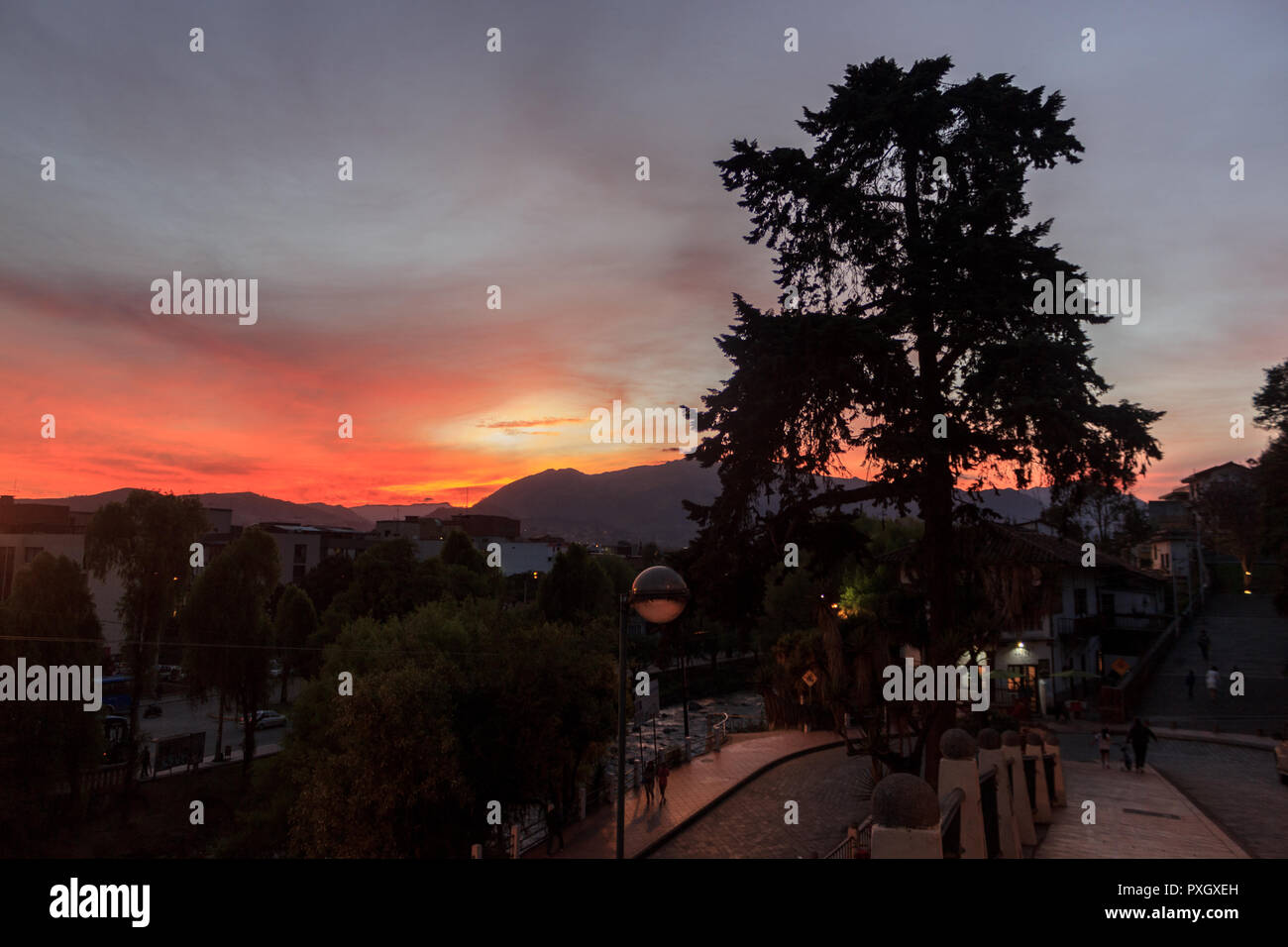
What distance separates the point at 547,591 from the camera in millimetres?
66188

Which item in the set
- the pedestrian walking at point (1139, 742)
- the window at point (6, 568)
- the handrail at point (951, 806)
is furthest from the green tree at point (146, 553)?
the pedestrian walking at point (1139, 742)

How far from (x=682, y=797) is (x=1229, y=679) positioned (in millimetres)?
31312

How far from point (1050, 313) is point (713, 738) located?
75.1ft

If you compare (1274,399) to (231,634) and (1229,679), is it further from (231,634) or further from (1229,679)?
(231,634)

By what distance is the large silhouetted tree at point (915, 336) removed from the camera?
1437 centimetres

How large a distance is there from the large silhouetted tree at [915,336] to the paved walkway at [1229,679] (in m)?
23.5

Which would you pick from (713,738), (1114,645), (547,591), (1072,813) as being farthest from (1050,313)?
(547,591)

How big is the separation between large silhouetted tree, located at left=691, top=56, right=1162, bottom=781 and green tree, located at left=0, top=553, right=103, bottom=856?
29296 mm

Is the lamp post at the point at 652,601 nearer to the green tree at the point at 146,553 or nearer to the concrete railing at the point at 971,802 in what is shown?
the concrete railing at the point at 971,802

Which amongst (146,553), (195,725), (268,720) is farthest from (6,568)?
(146,553)

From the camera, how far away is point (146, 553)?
1426 inches

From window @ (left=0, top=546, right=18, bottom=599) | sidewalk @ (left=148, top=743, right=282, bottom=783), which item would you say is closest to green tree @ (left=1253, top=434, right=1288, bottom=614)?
sidewalk @ (left=148, top=743, right=282, bottom=783)

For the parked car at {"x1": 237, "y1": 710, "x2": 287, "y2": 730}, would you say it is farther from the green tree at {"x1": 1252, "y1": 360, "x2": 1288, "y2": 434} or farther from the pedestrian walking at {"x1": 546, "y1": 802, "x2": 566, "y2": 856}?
the green tree at {"x1": 1252, "y1": 360, "x2": 1288, "y2": 434}

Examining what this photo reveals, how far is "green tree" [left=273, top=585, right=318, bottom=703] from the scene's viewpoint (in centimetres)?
5312
